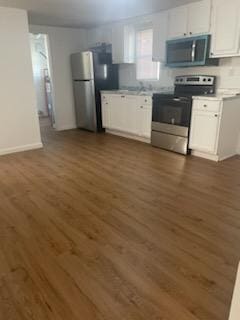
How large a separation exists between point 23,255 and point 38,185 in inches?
52.1

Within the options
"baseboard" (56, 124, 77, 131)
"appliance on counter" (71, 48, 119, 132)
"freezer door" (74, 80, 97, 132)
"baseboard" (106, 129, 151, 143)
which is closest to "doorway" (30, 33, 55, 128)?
"baseboard" (56, 124, 77, 131)

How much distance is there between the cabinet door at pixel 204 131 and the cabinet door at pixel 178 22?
1411 millimetres

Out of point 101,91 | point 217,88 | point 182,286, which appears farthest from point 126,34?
point 182,286

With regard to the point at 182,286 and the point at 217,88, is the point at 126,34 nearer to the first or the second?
the point at 217,88

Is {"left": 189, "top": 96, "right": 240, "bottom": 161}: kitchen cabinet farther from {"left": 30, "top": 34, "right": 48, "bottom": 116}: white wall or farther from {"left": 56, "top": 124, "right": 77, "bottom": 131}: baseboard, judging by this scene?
{"left": 30, "top": 34, "right": 48, "bottom": 116}: white wall

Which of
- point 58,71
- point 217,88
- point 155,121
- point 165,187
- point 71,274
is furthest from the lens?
point 58,71

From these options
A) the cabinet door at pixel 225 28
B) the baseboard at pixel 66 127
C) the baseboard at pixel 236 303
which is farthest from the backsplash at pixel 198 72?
the baseboard at pixel 236 303

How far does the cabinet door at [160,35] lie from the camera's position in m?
4.35

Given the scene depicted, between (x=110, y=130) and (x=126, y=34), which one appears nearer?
(x=126, y=34)

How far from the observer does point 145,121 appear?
15.4 feet

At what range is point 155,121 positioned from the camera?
14.6 ft

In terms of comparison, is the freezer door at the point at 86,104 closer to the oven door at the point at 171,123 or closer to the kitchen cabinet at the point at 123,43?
the kitchen cabinet at the point at 123,43

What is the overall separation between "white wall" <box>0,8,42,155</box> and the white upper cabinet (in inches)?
96.3

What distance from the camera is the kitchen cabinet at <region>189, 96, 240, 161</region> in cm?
356
